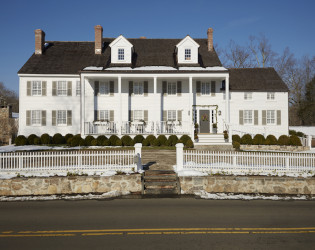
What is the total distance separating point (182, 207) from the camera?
24.5 feet

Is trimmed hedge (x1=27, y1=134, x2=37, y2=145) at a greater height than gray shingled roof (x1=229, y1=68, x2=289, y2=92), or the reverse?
gray shingled roof (x1=229, y1=68, x2=289, y2=92)

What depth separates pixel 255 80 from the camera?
24.9m

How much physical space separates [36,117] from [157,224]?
782 inches

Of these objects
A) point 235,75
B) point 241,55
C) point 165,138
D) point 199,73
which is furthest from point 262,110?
point 241,55

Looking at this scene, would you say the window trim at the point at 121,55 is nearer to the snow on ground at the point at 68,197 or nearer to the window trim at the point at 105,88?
the window trim at the point at 105,88

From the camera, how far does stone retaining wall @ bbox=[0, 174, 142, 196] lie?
30.2 ft

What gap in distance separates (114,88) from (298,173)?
16.6 metres

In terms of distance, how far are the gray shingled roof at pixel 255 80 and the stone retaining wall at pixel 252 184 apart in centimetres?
1542

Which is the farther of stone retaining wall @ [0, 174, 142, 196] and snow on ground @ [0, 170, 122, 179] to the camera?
snow on ground @ [0, 170, 122, 179]

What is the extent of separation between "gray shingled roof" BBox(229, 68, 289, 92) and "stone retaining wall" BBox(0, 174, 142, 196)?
1756 centimetres

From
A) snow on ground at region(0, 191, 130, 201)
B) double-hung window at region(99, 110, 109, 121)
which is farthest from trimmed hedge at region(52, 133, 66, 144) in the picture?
snow on ground at region(0, 191, 130, 201)

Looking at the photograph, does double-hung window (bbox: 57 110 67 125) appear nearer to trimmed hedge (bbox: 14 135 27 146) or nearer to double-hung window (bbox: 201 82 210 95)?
trimmed hedge (bbox: 14 135 27 146)

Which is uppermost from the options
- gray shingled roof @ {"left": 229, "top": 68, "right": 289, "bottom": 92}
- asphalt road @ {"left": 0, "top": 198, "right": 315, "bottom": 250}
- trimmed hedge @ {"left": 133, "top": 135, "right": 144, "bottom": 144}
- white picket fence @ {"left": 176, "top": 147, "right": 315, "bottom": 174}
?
gray shingled roof @ {"left": 229, "top": 68, "right": 289, "bottom": 92}

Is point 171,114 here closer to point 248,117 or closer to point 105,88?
point 105,88
